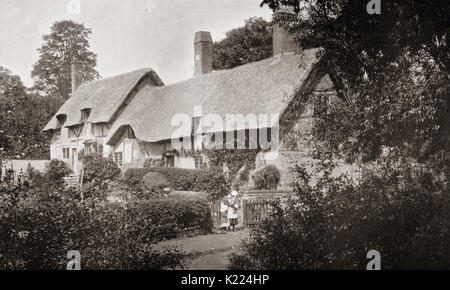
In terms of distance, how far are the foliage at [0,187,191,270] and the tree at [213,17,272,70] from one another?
34.0 metres

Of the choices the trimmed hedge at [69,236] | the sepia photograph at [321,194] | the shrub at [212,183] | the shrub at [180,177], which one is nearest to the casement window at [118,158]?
the shrub at [180,177]

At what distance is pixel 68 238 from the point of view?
8523 mm

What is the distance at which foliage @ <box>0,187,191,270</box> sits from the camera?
8250 mm

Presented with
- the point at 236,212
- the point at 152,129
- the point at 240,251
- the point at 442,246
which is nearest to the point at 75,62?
the point at 152,129

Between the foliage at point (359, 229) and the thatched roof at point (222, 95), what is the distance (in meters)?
13.1

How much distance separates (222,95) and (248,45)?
1566 cm

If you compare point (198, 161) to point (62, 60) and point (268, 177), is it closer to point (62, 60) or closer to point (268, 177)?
point (268, 177)

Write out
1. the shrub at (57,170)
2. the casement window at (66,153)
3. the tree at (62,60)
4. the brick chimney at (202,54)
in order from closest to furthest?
the shrub at (57,170) → the tree at (62,60) → the brick chimney at (202,54) → the casement window at (66,153)

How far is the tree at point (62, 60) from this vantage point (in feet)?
105

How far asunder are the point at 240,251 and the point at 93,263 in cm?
347

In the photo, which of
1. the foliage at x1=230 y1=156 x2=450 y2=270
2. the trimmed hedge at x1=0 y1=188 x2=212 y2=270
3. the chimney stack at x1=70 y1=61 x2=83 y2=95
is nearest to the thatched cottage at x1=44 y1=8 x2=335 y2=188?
the chimney stack at x1=70 y1=61 x2=83 y2=95

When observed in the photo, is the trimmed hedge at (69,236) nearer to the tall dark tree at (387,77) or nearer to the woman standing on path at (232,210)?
the tall dark tree at (387,77)

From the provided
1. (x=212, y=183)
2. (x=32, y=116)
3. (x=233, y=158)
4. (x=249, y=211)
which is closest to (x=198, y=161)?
(x=233, y=158)
